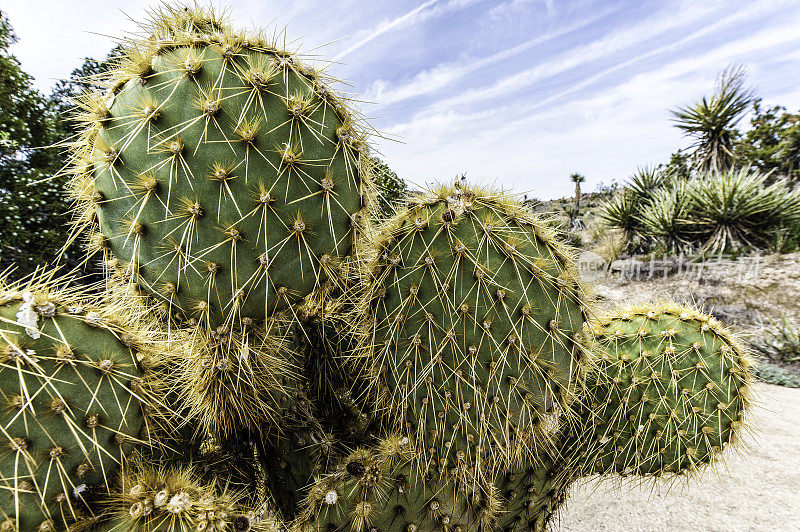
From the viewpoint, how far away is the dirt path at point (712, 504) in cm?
287

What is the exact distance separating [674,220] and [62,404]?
12.0 meters

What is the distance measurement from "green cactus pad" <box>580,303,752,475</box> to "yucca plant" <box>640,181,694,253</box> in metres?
9.91

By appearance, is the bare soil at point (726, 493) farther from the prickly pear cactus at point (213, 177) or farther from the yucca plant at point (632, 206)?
the yucca plant at point (632, 206)

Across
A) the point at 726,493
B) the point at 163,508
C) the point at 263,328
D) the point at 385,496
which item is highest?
the point at 263,328

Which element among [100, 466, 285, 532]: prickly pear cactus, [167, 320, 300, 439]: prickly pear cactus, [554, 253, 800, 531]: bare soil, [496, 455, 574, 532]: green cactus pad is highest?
[167, 320, 300, 439]: prickly pear cactus

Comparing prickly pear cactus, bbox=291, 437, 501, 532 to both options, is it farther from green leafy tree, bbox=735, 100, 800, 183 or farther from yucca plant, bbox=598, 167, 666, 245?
green leafy tree, bbox=735, 100, 800, 183

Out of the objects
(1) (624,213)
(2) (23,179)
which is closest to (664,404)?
(2) (23,179)

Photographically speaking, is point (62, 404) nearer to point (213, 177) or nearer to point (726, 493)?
point (213, 177)

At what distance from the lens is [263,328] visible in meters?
1.09

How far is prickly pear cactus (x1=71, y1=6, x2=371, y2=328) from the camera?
97cm

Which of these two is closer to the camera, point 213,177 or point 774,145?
point 213,177

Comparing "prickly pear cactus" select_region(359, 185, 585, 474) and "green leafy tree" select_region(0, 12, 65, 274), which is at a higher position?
"green leafy tree" select_region(0, 12, 65, 274)

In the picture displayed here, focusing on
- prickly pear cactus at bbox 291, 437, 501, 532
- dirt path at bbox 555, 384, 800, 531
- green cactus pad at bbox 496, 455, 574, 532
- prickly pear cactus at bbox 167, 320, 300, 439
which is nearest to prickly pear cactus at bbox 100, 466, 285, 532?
prickly pear cactus at bbox 167, 320, 300, 439

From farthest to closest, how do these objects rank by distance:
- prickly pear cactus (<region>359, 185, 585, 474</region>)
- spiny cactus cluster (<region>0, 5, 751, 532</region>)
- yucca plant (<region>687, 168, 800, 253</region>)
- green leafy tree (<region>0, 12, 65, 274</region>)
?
yucca plant (<region>687, 168, 800, 253</region>)
green leafy tree (<region>0, 12, 65, 274</region>)
prickly pear cactus (<region>359, 185, 585, 474</region>)
spiny cactus cluster (<region>0, 5, 751, 532</region>)
